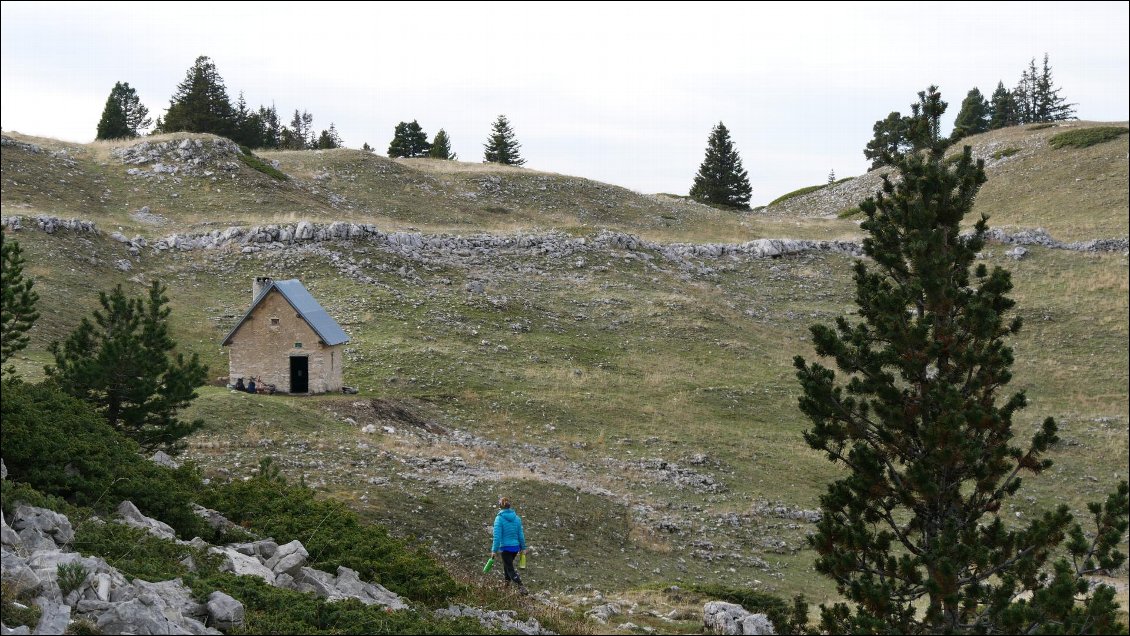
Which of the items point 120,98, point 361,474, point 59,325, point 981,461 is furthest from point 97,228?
point 981,461

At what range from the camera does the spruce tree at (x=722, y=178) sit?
4161 inches

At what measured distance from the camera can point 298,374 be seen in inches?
1563

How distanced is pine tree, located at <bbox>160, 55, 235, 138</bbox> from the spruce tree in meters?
51.6

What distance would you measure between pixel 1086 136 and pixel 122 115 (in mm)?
97835

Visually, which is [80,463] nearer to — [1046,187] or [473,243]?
[473,243]

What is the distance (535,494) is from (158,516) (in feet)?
51.7

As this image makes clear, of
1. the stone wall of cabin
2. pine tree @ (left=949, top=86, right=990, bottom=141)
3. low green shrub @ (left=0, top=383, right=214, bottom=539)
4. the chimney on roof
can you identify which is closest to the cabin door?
the stone wall of cabin

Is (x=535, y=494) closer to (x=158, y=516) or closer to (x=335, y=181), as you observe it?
(x=158, y=516)

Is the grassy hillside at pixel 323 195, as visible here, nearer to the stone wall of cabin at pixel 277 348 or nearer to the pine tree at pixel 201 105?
the pine tree at pixel 201 105

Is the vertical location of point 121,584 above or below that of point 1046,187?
below

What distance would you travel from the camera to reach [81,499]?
47.9 ft

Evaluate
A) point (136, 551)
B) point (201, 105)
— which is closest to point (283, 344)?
point (136, 551)

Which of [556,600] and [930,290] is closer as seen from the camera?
[930,290]

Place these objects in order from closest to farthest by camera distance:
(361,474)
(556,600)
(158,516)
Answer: (158,516) < (556,600) < (361,474)
